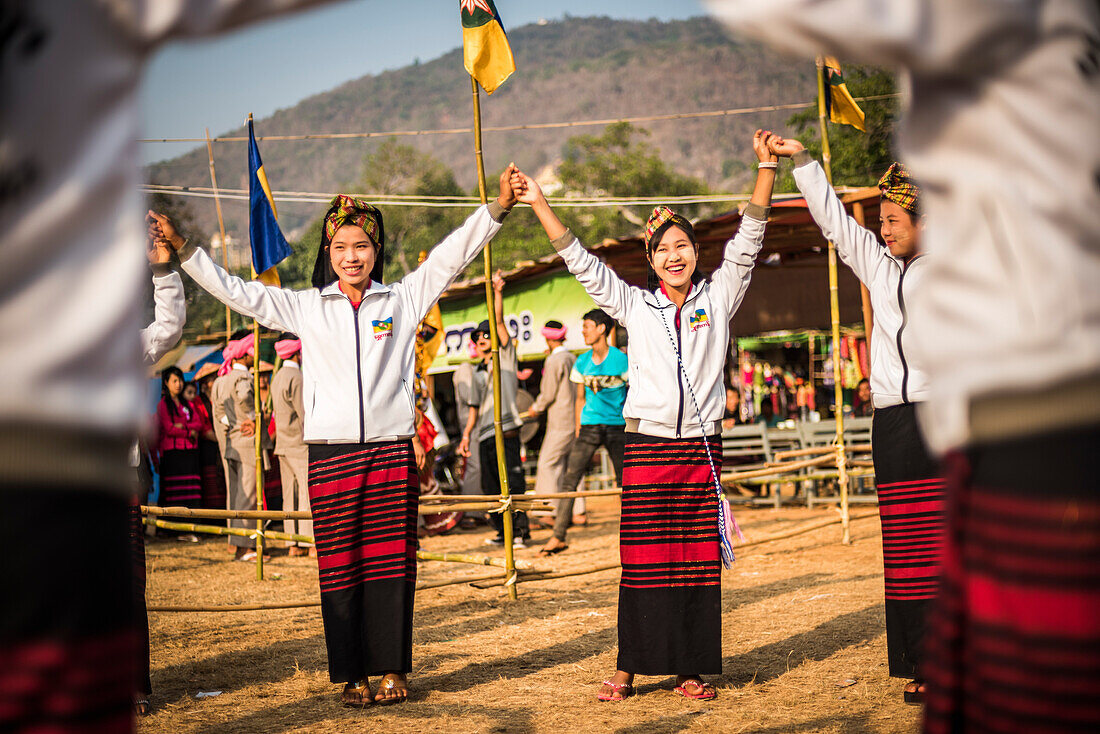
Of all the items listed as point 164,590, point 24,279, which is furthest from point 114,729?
point 164,590

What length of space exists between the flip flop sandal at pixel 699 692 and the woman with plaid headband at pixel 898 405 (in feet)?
2.74

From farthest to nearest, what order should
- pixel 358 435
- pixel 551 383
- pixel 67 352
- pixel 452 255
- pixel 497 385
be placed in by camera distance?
1. pixel 551 383
2. pixel 497 385
3. pixel 452 255
4. pixel 358 435
5. pixel 67 352

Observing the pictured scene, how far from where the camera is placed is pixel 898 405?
4441 millimetres

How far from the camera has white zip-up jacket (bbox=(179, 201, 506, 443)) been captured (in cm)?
450

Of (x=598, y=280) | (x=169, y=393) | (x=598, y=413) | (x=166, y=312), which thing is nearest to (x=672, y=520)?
(x=598, y=280)

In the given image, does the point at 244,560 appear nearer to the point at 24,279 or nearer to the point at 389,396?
the point at 389,396

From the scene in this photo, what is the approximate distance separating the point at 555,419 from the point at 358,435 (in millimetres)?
5588

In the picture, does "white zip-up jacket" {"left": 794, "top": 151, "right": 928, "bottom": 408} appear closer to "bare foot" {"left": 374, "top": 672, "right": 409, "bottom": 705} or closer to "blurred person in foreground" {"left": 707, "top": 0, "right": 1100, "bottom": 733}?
"bare foot" {"left": 374, "top": 672, "right": 409, "bottom": 705}

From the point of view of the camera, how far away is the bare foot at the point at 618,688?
4527 mm

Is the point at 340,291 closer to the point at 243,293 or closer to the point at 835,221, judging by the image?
the point at 243,293

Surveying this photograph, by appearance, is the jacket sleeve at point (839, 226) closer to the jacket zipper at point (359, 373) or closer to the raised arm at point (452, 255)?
the raised arm at point (452, 255)

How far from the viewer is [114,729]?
1460mm

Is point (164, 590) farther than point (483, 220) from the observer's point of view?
Yes

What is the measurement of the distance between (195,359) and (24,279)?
733 inches
